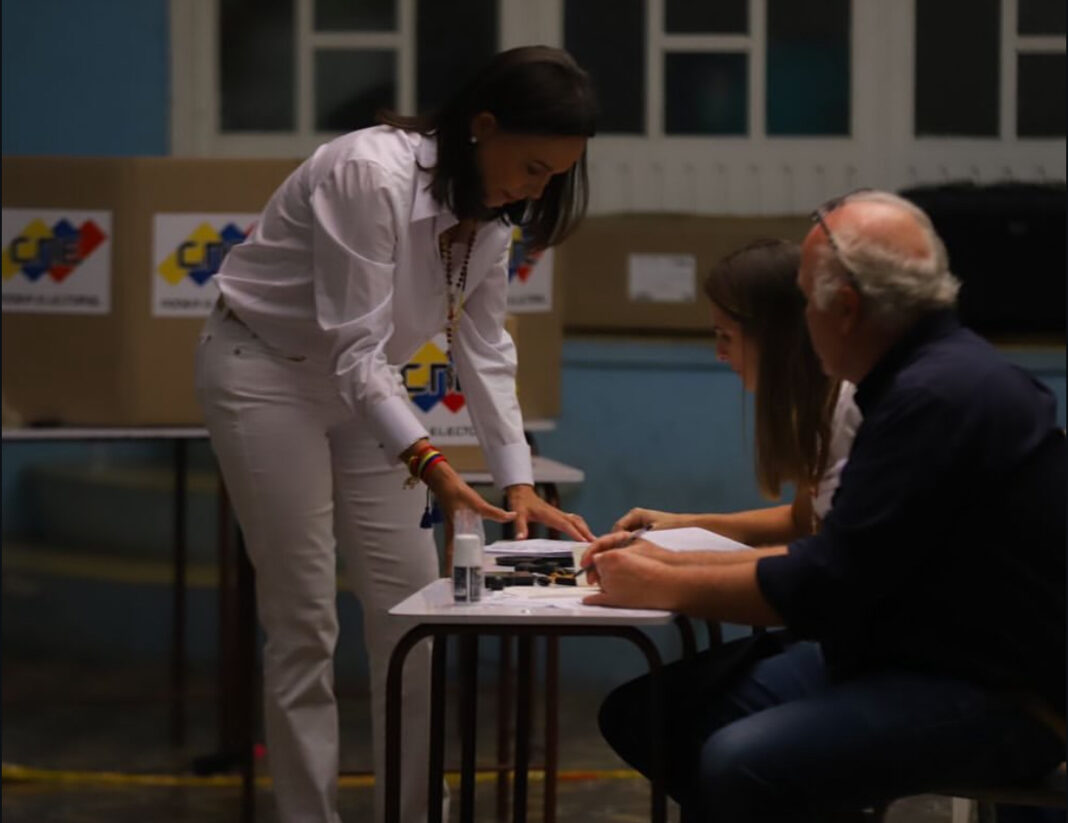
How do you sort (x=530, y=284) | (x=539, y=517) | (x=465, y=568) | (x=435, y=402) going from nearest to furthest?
(x=465, y=568) → (x=539, y=517) → (x=435, y=402) → (x=530, y=284)

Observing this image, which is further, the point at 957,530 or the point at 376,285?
the point at 376,285

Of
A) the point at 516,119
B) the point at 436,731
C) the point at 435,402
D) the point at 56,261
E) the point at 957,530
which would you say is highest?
the point at 516,119

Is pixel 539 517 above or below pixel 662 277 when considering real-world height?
below

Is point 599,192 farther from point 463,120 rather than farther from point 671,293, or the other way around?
point 463,120

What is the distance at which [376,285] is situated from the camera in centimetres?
275

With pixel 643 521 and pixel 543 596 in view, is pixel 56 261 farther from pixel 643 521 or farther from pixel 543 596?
pixel 543 596

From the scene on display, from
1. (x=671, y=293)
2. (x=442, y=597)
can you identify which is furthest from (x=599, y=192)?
(x=442, y=597)

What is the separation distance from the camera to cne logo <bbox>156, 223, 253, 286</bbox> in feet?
13.2

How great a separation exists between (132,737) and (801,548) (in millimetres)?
2768

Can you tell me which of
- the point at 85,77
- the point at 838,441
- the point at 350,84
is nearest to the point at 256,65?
the point at 350,84

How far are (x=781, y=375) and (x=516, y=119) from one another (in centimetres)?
55

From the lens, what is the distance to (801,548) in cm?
204

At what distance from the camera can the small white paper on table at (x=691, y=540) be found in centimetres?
246

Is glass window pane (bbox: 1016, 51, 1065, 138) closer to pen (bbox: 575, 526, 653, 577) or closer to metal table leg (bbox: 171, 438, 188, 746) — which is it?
metal table leg (bbox: 171, 438, 188, 746)
